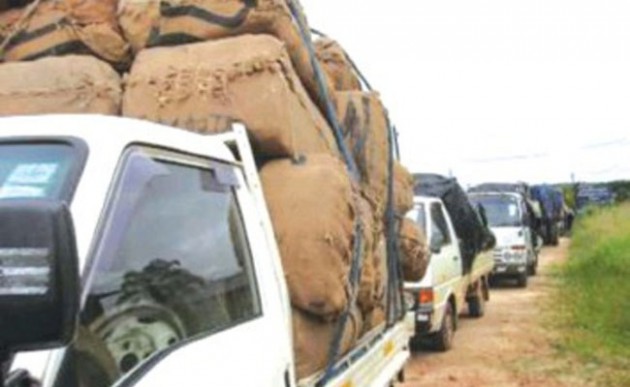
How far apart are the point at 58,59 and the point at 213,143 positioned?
1116 mm

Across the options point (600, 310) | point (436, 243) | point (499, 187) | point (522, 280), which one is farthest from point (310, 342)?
point (499, 187)

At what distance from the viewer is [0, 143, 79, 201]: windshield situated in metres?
2.21

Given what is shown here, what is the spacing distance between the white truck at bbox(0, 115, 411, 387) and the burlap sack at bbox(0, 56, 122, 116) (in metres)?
0.61

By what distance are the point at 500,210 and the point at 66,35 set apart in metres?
17.8

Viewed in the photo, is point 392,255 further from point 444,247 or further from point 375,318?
point 444,247

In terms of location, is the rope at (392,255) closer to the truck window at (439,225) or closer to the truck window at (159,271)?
the truck window at (159,271)

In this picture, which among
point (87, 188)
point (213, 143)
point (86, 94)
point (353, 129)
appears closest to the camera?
point (87, 188)

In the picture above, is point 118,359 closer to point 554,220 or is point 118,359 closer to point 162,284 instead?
point 162,284

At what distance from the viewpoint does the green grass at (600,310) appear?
36.5ft

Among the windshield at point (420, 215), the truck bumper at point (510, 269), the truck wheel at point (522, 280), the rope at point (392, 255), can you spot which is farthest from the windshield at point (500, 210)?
the rope at point (392, 255)

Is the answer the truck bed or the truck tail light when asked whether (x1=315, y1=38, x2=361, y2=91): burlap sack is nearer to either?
the truck bed

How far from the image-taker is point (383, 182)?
215 inches

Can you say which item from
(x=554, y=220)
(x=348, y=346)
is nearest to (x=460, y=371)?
(x=348, y=346)

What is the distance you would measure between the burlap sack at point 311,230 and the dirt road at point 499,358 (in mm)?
6215
